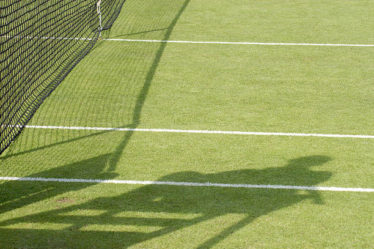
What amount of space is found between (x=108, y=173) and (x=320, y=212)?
2899 millimetres

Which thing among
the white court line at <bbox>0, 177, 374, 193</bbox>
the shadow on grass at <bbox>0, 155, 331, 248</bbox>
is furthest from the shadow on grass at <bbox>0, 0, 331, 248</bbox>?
the white court line at <bbox>0, 177, 374, 193</bbox>

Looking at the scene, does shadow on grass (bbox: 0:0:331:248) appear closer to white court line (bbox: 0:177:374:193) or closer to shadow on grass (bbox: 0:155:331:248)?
shadow on grass (bbox: 0:155:331:248)

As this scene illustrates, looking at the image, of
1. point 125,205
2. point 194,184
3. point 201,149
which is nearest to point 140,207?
point 125,205

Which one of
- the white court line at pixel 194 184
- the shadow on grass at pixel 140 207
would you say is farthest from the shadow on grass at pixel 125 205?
the white court line at pixel 194 184

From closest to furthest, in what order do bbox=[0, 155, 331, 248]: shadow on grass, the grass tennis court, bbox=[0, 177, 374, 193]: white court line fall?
bbox=[0, 155, 331, 248]: shadow on grass < the grass tennis court < bbox=[0, 177, 374, 193]: white court line

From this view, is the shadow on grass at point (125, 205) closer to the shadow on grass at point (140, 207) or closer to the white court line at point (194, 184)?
the shadow on grass at point (140, 207)

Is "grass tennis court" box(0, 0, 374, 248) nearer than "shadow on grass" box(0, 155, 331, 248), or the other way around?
"shadow on grass" box(0, 155, 331, 248)

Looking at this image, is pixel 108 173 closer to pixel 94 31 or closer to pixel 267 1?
pixel 94 31

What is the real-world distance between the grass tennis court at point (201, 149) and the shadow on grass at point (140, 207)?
0.02m

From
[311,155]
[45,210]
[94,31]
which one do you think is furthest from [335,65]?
[45,210]

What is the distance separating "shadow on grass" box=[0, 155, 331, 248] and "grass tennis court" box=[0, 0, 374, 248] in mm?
22

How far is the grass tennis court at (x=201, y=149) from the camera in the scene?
6.76 metres

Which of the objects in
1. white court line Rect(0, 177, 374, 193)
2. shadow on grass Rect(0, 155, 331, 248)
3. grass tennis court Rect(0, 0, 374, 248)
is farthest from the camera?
white court line Rect(0, 177, 374, 193)

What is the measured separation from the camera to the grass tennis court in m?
6.76
